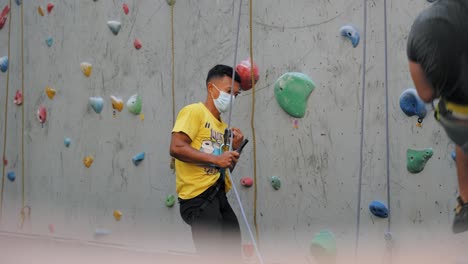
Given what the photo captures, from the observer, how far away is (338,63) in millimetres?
4562

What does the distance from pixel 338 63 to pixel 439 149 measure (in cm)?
82

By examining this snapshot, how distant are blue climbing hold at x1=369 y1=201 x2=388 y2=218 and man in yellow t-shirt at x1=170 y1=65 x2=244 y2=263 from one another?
83 centimetres

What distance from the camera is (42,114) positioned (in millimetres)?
6426

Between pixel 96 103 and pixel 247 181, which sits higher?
pixel 96 103

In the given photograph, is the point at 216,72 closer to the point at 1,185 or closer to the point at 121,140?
the point at 121,140

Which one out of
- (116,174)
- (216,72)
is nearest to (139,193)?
(116,174)

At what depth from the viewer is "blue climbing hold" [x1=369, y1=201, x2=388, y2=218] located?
432 centimetres

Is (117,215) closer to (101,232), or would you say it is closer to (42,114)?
(101,232)

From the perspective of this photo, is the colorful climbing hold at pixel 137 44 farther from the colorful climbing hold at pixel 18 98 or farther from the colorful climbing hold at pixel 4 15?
the colorful climbing hold at pixel 4 15

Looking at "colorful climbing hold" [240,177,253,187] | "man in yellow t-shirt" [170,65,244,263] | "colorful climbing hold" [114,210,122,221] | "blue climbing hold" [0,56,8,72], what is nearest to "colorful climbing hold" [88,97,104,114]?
"colorful climbing hold" [114,210,122,221]

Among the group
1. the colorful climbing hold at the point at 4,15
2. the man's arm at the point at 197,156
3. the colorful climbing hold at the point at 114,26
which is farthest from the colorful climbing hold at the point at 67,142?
the man's arm at the point at 197,156

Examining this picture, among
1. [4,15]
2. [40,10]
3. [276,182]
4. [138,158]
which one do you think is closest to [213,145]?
[276,182]

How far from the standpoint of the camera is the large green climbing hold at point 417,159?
4.18 m

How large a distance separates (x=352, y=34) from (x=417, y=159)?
838 millimetres
